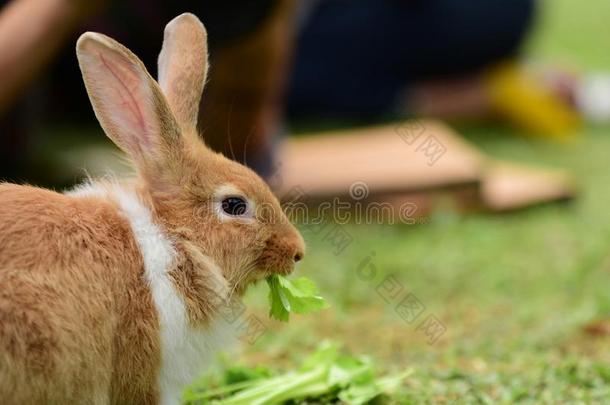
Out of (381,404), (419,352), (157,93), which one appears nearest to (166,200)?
(157,93)

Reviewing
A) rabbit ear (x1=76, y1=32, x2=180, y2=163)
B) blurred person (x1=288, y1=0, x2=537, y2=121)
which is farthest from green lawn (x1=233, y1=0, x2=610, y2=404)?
blurred person (x1=288, y1=0, x2=537, y2=121)

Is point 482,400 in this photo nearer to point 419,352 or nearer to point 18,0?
point 419,352

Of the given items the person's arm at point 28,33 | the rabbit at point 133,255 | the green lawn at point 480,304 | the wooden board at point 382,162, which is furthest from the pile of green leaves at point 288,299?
the wooden board at point 382,162

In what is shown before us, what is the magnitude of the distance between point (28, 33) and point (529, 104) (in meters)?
4.22

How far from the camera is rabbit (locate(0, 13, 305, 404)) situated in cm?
204

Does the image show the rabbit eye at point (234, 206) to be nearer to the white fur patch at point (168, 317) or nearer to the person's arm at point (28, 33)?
the white fur patch at point (168, 317)

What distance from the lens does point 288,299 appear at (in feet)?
8.41

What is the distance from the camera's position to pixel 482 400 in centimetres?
274

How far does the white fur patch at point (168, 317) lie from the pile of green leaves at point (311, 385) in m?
0.29

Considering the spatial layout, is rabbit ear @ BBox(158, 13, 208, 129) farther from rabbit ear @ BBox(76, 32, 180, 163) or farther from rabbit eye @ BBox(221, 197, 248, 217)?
rabbit eye @ BBox(221, 197, 248, 217)

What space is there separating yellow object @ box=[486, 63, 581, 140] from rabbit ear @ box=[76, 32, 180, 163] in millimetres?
4906

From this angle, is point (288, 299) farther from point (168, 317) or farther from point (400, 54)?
point (400, 54)

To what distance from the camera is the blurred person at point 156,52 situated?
374 cm

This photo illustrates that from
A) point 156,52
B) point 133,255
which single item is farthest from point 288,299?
point 156,52
